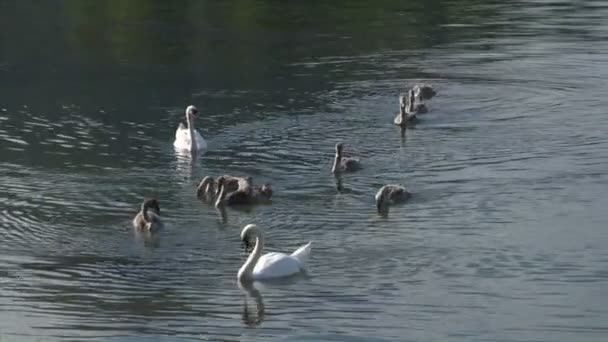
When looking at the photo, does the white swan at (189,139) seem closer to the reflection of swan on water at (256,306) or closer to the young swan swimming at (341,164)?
the young swan swimming at (341,164)

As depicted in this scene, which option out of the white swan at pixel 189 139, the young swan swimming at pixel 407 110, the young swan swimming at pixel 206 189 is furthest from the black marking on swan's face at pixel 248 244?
the young swan swimming at pixel 407 110

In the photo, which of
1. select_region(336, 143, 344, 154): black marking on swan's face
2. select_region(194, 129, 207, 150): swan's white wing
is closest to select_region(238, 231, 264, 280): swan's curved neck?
select_region(336, 143, 344, 154): black marking on swan's face

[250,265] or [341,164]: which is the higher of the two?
[250,265]

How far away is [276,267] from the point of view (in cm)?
2159

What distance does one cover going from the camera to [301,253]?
21.9 meters

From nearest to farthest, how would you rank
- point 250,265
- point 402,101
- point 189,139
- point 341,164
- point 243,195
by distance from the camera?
point 250,265
point 243,195
point 341,164
point 189,139
point 402,101

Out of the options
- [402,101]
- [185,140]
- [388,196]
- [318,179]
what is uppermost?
[402,101]

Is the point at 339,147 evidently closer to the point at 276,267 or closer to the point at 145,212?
the point at 145,212

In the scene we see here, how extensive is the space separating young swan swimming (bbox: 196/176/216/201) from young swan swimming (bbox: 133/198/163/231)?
187 cm

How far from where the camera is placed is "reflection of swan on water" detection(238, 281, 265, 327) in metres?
19.8

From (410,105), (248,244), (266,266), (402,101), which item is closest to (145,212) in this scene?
(248,244)

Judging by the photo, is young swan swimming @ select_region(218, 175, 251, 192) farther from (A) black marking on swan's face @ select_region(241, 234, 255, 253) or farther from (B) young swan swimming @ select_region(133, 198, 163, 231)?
(A) black marking on swan's face @ select_region(241, 234, 255, 253)

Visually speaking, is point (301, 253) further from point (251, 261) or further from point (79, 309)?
point (79, 309)

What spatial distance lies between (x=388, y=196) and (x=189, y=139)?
6.00 metres
